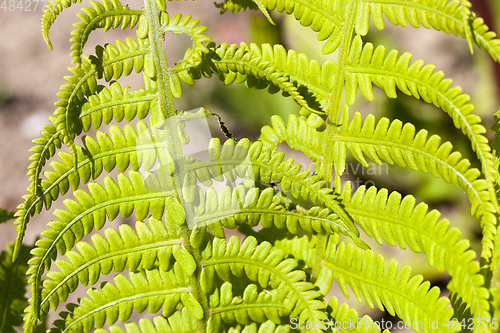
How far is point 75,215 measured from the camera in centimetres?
89

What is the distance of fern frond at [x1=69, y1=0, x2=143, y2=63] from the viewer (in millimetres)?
756

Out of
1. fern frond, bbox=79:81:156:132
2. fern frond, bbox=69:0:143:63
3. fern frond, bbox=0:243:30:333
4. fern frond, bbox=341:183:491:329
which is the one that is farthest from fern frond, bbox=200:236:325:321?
fern frond, bbox=0:243:30:333

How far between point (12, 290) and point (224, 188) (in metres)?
0.79

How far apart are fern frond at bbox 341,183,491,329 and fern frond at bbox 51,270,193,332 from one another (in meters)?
0.46

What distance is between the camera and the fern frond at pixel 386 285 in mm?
888

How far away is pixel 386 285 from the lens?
38.0 inches

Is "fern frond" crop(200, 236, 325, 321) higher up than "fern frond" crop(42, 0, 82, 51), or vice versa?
"fern frond" crop(42, 0, 82, 51)

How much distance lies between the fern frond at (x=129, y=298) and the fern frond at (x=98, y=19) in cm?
52

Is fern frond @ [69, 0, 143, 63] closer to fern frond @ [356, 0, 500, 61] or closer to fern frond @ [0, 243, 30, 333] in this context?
fern frond @ [356, 0, 500, 61]

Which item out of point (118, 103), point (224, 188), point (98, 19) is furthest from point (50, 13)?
point (224, 188)

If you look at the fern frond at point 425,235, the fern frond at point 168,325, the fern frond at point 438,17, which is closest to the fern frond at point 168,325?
the fern frond at point 168,325

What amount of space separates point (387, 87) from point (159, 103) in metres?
0.54

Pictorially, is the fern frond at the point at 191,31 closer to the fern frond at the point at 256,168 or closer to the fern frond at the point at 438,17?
the fern frond at the point at 256,168

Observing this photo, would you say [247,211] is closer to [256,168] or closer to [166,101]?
[256,168]
